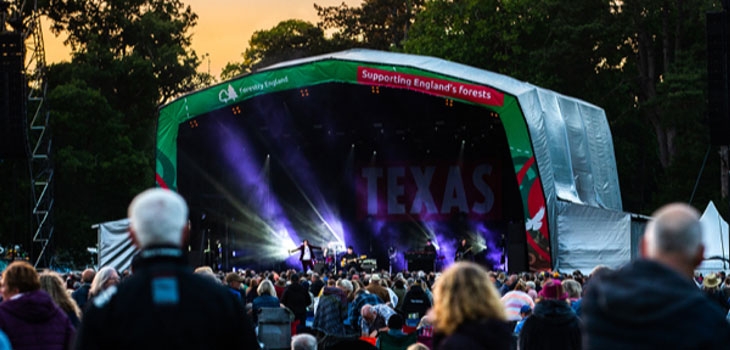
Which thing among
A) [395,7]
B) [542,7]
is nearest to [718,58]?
[542,7]

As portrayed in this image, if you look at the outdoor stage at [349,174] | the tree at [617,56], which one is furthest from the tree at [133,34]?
the outdoor stage at [349,174]

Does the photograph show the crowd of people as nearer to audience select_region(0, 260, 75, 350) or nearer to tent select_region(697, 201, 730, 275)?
audience select_region(0, 260, 75, 350)

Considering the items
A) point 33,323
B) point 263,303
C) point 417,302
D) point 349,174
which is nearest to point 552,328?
point 33,323

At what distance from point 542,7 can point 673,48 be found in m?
5.60

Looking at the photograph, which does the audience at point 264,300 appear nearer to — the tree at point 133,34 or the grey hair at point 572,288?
the grey hair at point 572,288

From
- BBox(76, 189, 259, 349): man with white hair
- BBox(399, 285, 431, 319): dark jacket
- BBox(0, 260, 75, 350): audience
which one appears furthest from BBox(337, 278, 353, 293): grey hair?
BBox(76, 189, 259, 349): man with white hair

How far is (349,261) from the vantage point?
35.5 metres

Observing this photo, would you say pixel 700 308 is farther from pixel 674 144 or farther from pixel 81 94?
pixel 674 144

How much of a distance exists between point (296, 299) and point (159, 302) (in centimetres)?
1332

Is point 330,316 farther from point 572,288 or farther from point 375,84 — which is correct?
point 375,84

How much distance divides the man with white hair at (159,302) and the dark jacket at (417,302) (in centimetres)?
1103

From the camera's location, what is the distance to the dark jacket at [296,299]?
1723cm

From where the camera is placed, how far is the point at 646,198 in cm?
5578

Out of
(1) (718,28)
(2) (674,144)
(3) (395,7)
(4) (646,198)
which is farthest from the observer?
(3) (395,7)
